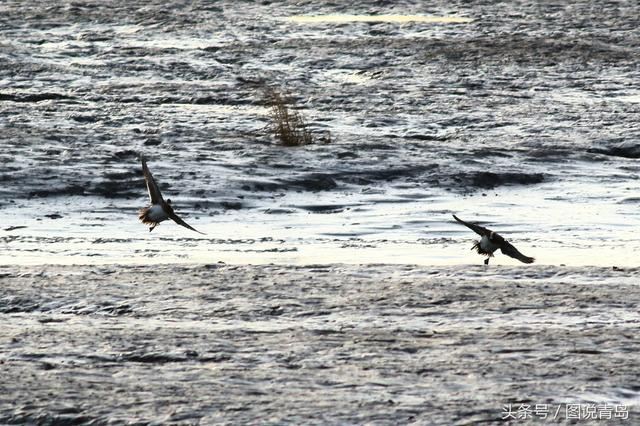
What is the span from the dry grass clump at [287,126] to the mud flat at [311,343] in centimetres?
434

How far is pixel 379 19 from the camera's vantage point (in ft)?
66.2

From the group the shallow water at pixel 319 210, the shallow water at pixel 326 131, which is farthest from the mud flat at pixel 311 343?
the shallow water at pixel 326 131

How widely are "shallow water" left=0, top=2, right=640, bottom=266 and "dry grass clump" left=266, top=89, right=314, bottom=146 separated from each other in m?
0.13

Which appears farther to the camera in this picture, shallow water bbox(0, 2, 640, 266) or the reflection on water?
the reflection on water

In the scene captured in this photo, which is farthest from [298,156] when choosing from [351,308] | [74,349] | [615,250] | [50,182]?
[74,349]

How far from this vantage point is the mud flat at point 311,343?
20.6 ft

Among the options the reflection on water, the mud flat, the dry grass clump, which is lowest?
the mud flat

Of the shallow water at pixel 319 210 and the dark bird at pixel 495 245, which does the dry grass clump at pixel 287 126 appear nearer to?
the shallow water at pixel 319 210

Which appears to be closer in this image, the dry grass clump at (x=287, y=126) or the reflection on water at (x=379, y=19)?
the dry grass clump at (x=287, y=126)

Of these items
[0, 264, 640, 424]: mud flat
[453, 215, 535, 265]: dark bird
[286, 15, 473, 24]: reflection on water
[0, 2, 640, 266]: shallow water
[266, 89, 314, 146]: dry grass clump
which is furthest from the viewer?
[286, 15, 473, 24]: reflection on water

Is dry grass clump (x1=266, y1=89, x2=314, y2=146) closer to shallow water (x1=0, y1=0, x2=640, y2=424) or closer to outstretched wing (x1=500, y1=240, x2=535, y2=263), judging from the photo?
shallow water (x1=0, y1=0, x2=640, y2=424)

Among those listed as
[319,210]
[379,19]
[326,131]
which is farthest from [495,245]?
[379,19]

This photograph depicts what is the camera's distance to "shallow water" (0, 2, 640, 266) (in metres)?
10.5

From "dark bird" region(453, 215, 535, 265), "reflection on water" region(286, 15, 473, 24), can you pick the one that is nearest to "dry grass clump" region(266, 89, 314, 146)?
"dark bird" region(453, 215, 535, 265)
